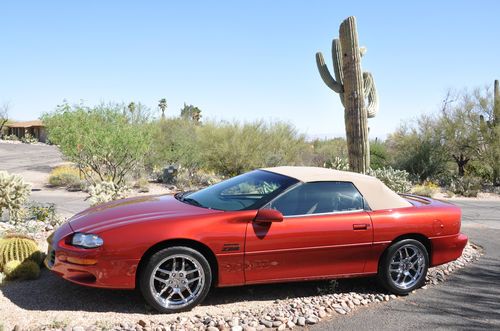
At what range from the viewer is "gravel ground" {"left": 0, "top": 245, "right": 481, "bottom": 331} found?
4.45 meters

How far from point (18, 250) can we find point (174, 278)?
2272 mm

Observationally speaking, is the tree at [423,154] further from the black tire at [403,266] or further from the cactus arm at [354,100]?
the black tire at [403,266]

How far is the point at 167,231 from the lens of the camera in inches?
188

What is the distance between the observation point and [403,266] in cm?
575

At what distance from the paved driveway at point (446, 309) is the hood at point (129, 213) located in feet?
5.88

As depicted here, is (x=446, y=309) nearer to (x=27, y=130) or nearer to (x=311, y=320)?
(x=311, y=320)

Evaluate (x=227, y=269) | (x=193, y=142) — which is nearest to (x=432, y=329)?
(x=227, y=269)

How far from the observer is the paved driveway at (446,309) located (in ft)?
15.9

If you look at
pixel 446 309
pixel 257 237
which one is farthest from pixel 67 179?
pixel 446 309

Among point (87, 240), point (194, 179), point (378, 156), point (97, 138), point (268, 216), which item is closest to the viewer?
point (87, 240)

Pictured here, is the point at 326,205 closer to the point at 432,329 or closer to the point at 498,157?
the point at 432,329

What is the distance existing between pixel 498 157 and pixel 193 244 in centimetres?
1997

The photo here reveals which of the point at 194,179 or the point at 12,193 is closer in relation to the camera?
the point at 12,193

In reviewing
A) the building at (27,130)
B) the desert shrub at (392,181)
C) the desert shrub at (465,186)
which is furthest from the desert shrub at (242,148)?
the building at (27,130)
